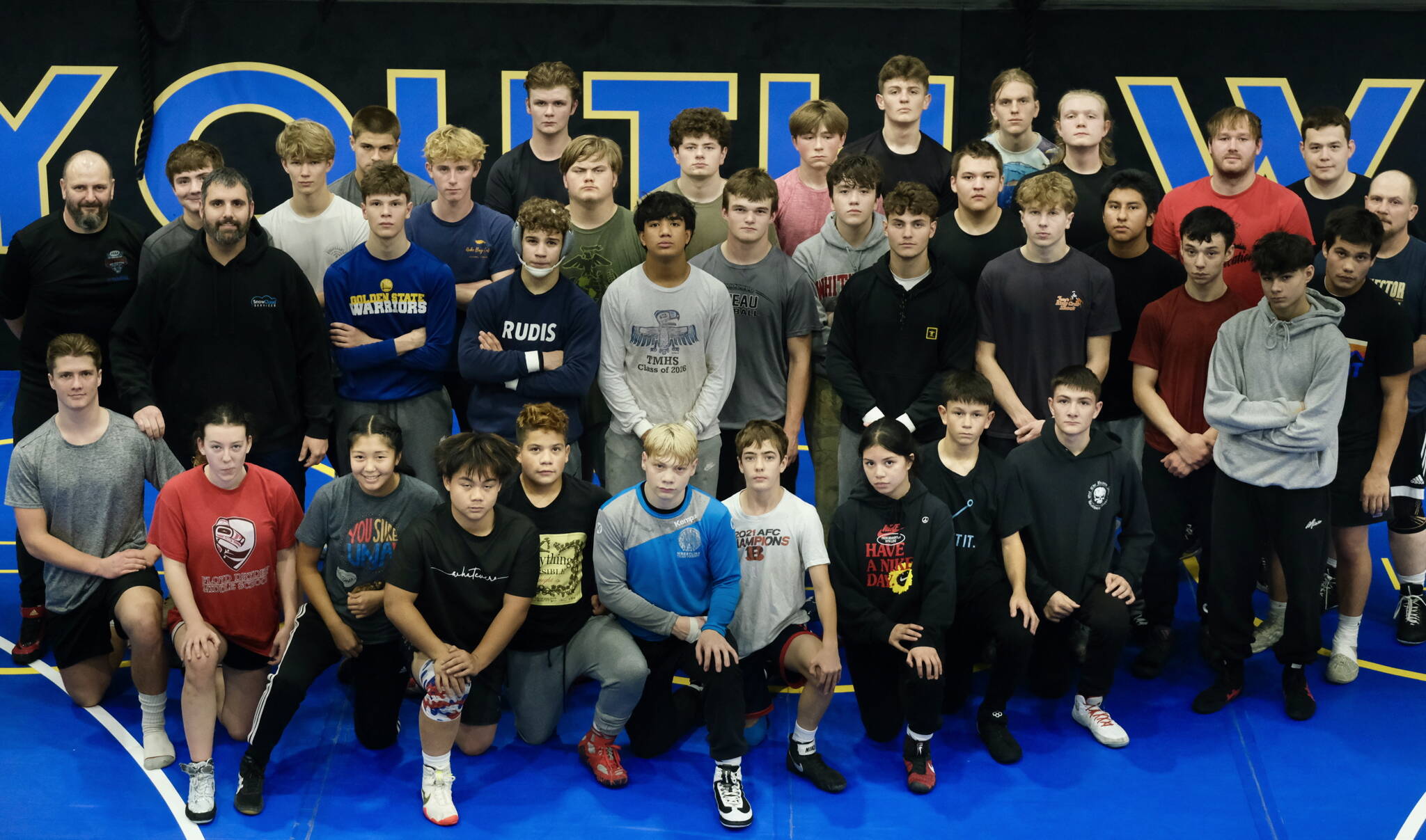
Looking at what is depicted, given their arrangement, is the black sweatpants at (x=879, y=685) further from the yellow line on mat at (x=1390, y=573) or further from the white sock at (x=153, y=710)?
the yellow line on mat at (x=1390, y=573)

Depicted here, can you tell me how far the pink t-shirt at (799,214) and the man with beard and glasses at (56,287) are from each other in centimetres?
320

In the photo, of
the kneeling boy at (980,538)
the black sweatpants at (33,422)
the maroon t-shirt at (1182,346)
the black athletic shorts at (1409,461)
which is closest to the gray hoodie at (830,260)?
the kneeling boy at (980,538)

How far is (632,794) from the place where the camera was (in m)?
5.35

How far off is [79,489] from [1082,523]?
434cm

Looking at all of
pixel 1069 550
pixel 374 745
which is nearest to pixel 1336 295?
pixel 1069 550

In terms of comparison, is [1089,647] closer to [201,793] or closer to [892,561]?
[892,561]

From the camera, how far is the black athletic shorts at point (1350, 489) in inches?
244

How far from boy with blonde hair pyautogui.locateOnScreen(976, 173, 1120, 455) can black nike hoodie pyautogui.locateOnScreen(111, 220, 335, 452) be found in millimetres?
3135

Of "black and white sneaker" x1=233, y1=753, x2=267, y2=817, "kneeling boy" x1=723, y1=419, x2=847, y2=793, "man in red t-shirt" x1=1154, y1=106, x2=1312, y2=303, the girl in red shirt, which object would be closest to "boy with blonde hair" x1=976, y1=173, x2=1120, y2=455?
"man in red t-shirt" x1=1154, y1=106, x2=1312, y2=303

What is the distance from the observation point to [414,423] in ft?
20.7

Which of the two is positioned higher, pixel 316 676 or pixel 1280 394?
pixel 1280 394

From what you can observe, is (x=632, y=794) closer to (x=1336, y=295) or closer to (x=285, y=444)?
(x=285, y=444)

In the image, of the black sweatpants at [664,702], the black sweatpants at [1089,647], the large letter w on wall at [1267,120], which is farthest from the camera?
the large letter w on wall at [1267,120]

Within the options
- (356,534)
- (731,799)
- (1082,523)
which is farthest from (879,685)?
(356,534)
